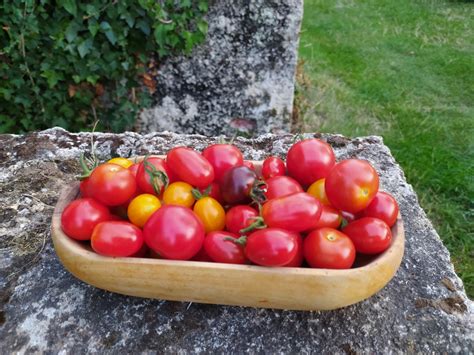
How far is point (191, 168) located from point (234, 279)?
0.37 meters

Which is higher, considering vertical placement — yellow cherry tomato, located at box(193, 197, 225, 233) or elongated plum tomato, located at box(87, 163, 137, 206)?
elongated plum tomato, located at box(87, 163, 137, 206)

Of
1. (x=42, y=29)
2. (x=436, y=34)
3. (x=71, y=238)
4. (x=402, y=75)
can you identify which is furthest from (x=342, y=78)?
(x=71, y=238)

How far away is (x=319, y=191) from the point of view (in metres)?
1.46

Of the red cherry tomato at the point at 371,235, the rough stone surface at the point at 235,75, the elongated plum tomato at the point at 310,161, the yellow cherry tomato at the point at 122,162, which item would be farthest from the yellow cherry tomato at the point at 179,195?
the rough stone surface at the point at 235,75

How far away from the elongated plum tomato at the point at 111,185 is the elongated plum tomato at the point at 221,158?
25 centimetres

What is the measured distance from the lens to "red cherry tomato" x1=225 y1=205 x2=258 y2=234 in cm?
135

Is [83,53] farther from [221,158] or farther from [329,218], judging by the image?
[329,218]

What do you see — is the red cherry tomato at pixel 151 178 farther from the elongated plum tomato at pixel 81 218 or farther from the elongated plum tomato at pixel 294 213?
the elongated plum tomato at pixel 294 213

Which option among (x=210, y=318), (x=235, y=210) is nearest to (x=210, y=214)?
(x=235, y=210)

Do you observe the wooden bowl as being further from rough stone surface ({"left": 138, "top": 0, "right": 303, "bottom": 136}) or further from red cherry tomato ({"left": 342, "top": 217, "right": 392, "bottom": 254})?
rough stone surface ({"left": 138, "top": 0, "right": 303, "bottom": 136})

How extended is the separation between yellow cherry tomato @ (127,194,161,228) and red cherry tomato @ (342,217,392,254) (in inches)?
21.2

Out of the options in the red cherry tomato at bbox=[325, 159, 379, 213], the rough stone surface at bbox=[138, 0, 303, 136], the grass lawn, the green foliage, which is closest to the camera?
the red cherry tomato at bbox=[325, 159, 379, 213]

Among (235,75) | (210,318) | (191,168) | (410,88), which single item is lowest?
(410,88)

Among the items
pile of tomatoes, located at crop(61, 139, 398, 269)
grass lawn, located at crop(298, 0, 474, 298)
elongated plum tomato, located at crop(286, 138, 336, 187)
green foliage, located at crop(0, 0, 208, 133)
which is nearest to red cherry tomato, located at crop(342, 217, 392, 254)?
pile of tomatoes, located at crop(61, 139, 398, 269)
